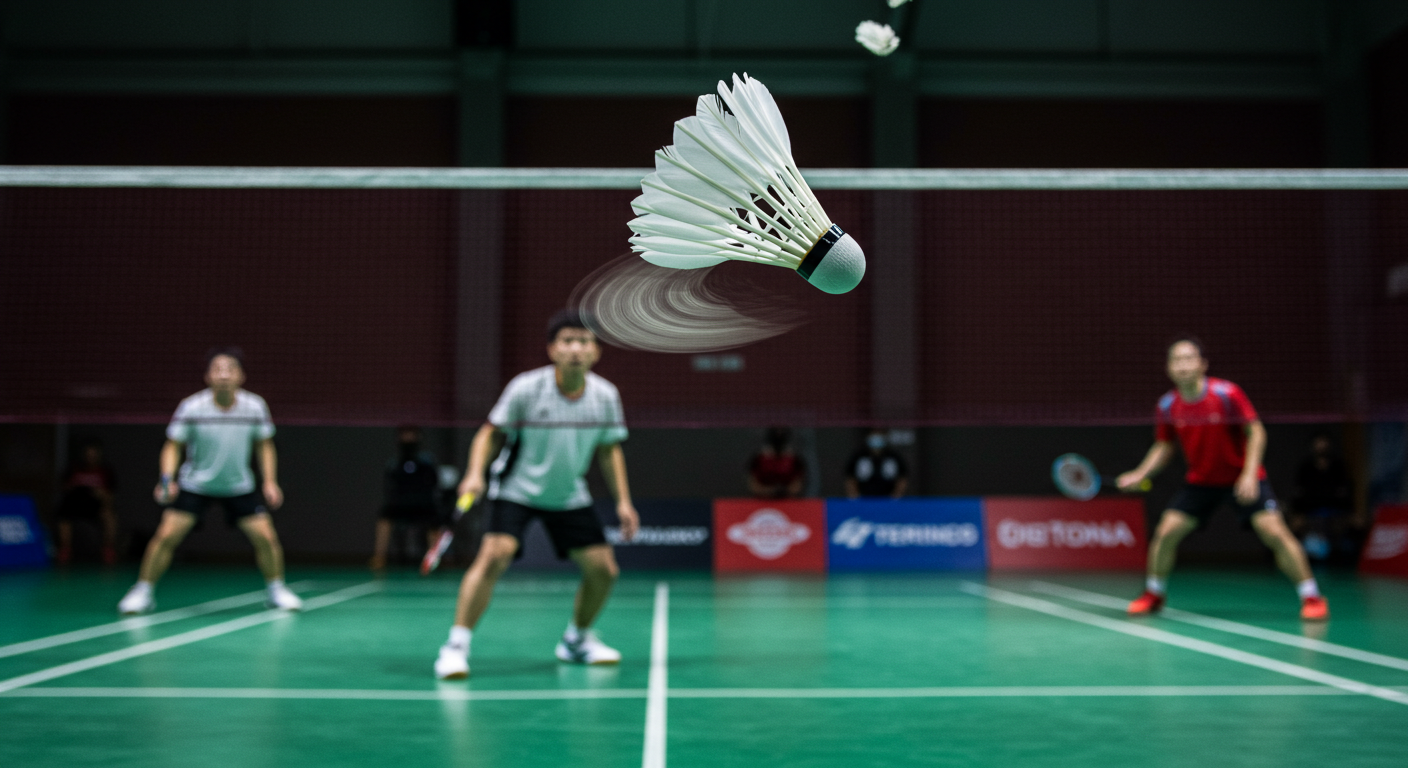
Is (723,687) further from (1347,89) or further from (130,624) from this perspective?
(1347,89)

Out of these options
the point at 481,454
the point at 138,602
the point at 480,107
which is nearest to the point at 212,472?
the point at 138,602

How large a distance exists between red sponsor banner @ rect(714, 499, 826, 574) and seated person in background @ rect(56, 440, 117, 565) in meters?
8.55

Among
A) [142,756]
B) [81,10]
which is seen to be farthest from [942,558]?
[81,10]

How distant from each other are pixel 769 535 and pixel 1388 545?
741 cm

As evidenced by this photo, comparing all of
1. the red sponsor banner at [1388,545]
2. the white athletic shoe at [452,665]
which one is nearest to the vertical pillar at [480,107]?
the red sponsor banner at [1388,545]

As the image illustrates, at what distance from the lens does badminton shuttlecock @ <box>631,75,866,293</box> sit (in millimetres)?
2312

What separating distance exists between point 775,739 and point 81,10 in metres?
19.4

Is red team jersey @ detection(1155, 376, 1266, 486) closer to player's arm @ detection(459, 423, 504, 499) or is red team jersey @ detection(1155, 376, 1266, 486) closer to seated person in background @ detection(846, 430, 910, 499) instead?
player's arm @ detection(459, 423, 504, 499)

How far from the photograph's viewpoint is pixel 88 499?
16.0 m

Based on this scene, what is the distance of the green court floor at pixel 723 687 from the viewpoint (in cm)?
402

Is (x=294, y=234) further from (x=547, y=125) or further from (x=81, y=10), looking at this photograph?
(x=81, y=10)

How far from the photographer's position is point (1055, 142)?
750 inches

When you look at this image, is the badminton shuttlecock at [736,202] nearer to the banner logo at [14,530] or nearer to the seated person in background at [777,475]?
the seated person in background at [777,475]

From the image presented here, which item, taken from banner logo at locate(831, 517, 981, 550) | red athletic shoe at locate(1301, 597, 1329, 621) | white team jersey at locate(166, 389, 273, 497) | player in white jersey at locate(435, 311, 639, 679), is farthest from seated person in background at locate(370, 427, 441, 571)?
red athletic shoe at locate(1301, 597, 1329, 621)
